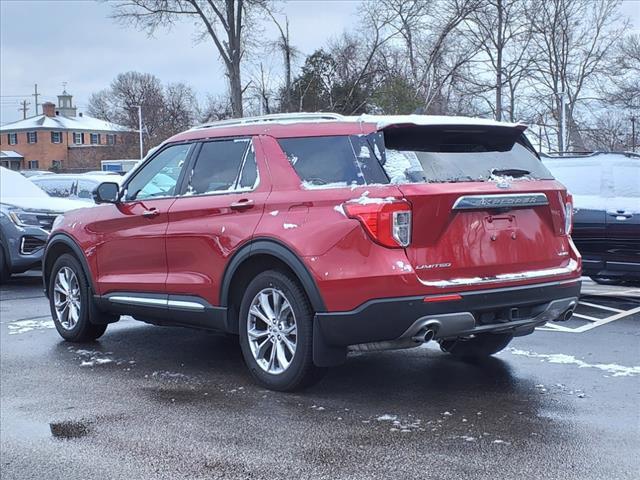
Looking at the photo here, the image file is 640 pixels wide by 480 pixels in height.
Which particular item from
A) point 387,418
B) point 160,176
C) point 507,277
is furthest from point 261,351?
point 160,176

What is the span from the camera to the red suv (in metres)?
4.81

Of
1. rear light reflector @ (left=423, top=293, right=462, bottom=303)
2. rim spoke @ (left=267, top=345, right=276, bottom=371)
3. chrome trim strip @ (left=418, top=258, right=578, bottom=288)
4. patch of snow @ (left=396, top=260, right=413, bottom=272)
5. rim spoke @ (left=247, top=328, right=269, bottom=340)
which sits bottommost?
rim spoke @ (left=267, top=345, right=276, bottom=371)

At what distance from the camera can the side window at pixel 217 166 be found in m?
5.82

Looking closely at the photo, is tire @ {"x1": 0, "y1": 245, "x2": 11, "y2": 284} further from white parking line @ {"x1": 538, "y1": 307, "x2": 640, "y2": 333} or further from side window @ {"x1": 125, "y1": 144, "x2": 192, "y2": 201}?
white parking line @ {"x1": 538, "y1": 307, "x2": 640, "y2": 333}

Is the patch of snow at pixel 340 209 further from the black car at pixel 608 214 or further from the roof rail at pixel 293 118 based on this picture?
the black car at pixel 608 214

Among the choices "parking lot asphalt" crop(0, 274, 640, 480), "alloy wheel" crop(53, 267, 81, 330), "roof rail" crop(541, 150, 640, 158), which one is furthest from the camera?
"roof rail" crop(541, 150, 640, 158)

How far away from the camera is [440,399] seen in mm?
5242

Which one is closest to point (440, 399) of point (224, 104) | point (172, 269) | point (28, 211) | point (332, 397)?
point (332, 397)

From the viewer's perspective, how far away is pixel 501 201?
506 cm

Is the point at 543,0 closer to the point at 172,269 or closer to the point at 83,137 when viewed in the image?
the point at 172,269

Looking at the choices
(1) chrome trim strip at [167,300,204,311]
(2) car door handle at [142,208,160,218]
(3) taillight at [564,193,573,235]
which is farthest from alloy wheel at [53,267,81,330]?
(3) taillight at [564,193,573,235]

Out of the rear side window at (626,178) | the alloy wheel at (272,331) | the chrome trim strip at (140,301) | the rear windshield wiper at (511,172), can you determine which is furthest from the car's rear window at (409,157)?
the rear side window at (626,178)

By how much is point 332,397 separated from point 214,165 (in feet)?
6.45

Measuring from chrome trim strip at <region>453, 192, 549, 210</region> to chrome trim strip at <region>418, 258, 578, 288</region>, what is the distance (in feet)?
1.45
